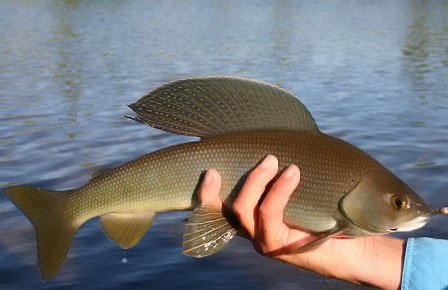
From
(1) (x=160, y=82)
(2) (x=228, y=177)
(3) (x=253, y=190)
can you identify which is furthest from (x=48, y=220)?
(1) (x=160, y=82)

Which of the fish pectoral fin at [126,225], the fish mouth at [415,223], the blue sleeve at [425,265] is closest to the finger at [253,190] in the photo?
the fish pectoral fin at [126,225]

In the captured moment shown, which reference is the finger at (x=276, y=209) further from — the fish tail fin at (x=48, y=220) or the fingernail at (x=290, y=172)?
the fish tail fin at (x=48, y=220)

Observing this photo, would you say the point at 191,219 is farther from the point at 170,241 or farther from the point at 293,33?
the point at 293,33

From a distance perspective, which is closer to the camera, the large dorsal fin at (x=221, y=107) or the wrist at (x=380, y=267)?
the large dorsal fin at (x=221, y=107)

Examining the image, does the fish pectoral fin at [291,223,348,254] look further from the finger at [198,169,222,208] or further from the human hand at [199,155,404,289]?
the finger at [198,169,222,208]

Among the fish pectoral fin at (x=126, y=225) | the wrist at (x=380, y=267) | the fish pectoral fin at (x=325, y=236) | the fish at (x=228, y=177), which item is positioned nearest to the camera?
the fish pectoral fin at (x=325, y=236)

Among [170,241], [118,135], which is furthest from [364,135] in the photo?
[170,241]
